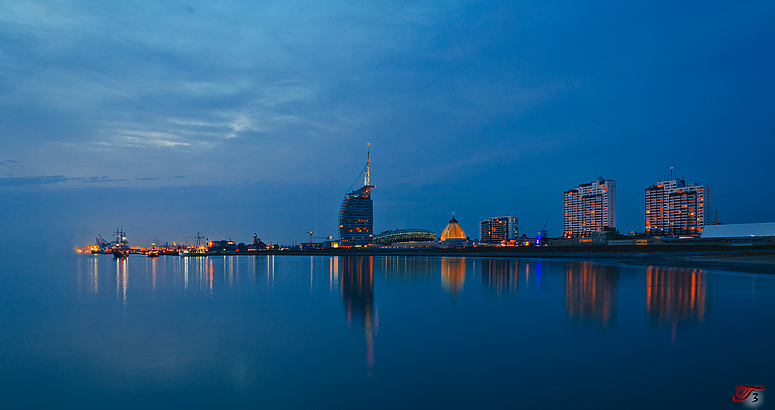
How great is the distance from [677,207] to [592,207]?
88.8ft

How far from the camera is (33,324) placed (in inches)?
726

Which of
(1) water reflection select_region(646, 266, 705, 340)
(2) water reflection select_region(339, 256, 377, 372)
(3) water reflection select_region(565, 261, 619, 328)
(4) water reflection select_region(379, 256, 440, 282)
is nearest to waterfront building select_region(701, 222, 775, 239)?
(4) water reflection select_region(379, 256, 440, 282)

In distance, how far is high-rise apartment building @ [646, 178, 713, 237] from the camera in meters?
147

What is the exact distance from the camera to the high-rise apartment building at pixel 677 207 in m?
147

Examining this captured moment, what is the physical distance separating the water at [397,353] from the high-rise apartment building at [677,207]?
145m

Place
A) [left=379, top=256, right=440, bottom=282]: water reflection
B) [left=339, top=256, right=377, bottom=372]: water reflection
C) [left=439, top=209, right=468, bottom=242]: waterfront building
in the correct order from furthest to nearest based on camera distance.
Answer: [left=439, top=209, right=468, bottom=242]: waterfront building → [left=379, top=256, right=440, bottom=282]: water reflection → [left=339, top=256, right=377, bottom=372]: water reflection

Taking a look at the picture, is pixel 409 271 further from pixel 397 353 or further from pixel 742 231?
pixel 742 231

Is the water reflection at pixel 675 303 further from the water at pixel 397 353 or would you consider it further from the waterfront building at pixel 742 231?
the waterfront building at pixel 742 231

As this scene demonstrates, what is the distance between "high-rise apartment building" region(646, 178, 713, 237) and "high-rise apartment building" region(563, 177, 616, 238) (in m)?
13.2

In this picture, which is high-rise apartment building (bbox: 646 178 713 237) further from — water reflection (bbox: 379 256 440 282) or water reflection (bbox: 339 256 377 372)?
water reflection (bbox: 339 256 377 372)

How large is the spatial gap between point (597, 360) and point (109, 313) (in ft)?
67.5

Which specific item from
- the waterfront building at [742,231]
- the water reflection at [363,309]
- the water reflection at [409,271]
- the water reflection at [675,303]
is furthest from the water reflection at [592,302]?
the waterfront building at [742,231]

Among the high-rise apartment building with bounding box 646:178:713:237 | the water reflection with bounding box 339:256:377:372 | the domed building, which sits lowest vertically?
the domed building

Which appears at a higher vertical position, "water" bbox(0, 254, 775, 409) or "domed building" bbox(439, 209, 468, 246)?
"water" bbox(0, 254, 775, 409)
